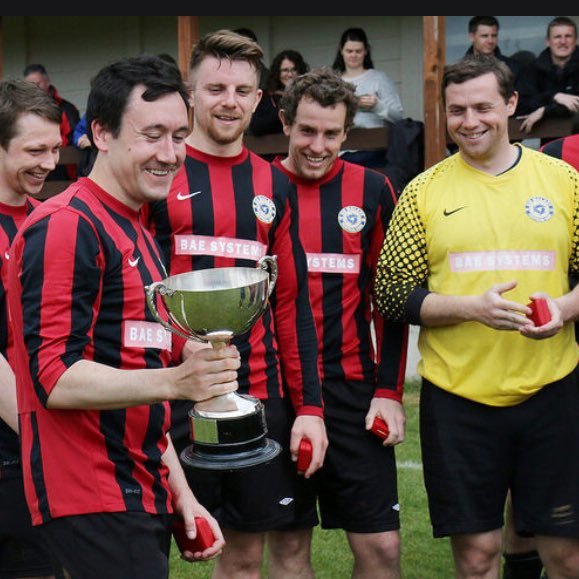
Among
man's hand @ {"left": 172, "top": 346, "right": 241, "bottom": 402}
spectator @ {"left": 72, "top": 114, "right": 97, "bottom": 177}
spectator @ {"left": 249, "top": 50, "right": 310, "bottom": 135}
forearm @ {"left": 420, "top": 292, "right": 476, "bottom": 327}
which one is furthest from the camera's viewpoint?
spectator @ {"left": 72, "top": 114, "right": 97, "bottom": 177}

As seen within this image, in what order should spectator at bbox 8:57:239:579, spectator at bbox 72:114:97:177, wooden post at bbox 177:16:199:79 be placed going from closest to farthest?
spectator at bbox 8:57:239:579 → spectator at bbox 72:114:97:177 → wooden post at bbox 177:16:199:79

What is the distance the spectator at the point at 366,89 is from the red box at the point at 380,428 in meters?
5.36

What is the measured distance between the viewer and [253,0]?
1096 centimetres

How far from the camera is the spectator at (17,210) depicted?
10.7ft

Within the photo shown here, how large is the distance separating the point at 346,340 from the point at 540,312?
35.6 inches

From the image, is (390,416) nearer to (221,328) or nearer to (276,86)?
(221,328)

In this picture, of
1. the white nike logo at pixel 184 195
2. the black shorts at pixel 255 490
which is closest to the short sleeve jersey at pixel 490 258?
the black shorts at pixel 255 490

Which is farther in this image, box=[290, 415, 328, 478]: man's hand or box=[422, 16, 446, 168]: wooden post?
box=[422, 16, 446, 168]: wooden post

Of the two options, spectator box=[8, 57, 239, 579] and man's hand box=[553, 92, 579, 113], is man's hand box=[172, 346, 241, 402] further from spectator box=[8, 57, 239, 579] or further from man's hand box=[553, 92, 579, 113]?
man's hand box=[553, 92, 579, 113]

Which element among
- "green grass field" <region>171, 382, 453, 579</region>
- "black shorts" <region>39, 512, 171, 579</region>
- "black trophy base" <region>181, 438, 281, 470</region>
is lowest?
"green grass field" <region>171, 382, 453, 579</region>

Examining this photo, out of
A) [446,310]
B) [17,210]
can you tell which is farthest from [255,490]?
[17,210]

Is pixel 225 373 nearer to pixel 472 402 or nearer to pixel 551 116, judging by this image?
pixel 472 402

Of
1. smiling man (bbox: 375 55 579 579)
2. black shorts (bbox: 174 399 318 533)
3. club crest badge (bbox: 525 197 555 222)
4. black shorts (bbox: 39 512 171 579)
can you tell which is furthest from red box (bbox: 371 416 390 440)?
black shorts (bbox: 39 512 171 579)

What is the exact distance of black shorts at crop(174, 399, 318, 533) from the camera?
11.5 feet
